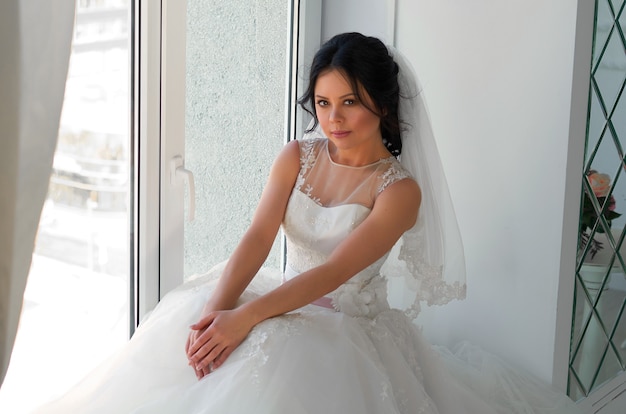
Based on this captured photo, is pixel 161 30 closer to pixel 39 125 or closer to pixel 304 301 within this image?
pixel 304 301

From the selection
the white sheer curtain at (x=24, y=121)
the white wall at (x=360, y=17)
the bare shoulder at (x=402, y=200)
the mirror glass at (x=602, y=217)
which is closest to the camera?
the white sheer curtain at (x=24, y=121)

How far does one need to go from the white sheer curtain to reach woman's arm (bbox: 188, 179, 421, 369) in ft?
1.89

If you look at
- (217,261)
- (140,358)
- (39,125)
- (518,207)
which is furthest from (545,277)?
(39,125)

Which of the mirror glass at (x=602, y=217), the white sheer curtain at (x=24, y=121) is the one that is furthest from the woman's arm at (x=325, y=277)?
the mirror glass at (x=602, y=217)

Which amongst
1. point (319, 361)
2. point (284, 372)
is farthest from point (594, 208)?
point (284, 372)

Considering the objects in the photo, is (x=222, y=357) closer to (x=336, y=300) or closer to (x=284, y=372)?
(x=284, y=372)

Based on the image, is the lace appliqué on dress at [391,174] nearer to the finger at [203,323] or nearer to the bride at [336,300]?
the bride at [336,300]

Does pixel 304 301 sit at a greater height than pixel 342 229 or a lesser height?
lesser

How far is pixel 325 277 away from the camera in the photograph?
5.96 ft

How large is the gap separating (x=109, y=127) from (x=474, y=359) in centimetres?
125

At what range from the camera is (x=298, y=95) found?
2.60 meters

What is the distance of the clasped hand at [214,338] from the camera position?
1570mm

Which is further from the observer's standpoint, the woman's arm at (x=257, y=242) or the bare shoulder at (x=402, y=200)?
the bare shoulder at (x=402, y=200)

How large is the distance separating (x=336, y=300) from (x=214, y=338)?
0.43 meters
